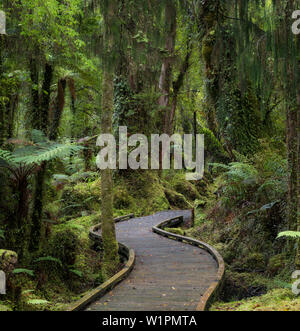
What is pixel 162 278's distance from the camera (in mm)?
6133

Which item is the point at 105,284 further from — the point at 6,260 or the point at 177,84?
the point at 177,84

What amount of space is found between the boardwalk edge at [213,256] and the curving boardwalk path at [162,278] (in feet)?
0.39

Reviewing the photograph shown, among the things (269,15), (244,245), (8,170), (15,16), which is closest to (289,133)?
(269,15)

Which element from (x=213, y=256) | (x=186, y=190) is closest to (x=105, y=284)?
(x=213, y=256)

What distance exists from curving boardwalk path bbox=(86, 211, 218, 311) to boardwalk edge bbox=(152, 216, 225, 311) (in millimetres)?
120

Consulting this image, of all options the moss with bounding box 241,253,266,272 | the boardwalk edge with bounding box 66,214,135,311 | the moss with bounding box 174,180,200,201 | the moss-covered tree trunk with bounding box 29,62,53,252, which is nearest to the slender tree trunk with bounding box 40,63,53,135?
the moss-covered tree trunk with bounding box 29,62,53,252

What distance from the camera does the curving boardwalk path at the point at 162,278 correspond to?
487cm

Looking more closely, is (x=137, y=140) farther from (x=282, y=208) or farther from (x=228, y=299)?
(x=228, y=299)

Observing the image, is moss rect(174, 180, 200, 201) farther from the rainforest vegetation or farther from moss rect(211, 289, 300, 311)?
moss rect(211, 289, 300, 311)

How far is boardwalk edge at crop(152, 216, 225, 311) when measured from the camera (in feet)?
15.9

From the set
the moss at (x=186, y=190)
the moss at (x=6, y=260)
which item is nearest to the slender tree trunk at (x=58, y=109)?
the moss at (x=6, y=260)

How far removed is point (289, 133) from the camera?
660 centimetres

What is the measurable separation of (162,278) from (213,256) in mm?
1868

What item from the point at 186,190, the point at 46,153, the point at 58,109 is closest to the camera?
the point at 46,153
